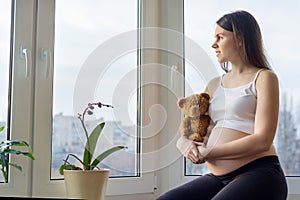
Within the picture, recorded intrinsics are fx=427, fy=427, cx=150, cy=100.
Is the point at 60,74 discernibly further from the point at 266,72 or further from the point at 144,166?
the point at 266,72

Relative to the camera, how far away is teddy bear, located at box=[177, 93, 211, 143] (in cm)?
157

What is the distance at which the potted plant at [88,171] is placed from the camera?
162 centimetres

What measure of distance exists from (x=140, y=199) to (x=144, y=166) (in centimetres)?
15

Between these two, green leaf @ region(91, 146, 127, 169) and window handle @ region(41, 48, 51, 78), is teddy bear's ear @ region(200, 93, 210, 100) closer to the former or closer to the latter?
green leaf @ region(91, 146, 127, 169)

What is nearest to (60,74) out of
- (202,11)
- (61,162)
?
(61,162)

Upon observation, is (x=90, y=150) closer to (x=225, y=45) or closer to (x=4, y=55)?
(x=4, y=55)

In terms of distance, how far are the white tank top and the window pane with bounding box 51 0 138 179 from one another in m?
0.48

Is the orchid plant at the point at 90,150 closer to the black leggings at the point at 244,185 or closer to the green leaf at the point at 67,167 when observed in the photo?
A: the green leaf at the point at 67,167

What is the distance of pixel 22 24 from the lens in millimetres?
1732

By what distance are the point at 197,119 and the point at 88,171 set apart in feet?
1.51

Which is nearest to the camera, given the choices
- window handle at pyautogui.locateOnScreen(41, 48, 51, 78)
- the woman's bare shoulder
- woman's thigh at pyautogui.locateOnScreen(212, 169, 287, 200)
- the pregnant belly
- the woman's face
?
woman's thigh at pyautogui.locateOnScreen(212, 169, 287, 200)

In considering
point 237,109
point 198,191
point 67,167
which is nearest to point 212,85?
point 237,109

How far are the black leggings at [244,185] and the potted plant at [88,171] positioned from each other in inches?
11.9


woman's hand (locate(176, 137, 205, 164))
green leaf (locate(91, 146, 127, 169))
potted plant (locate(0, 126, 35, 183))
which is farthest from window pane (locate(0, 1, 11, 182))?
woman's hand (locate(176, 137, 205, 164))
